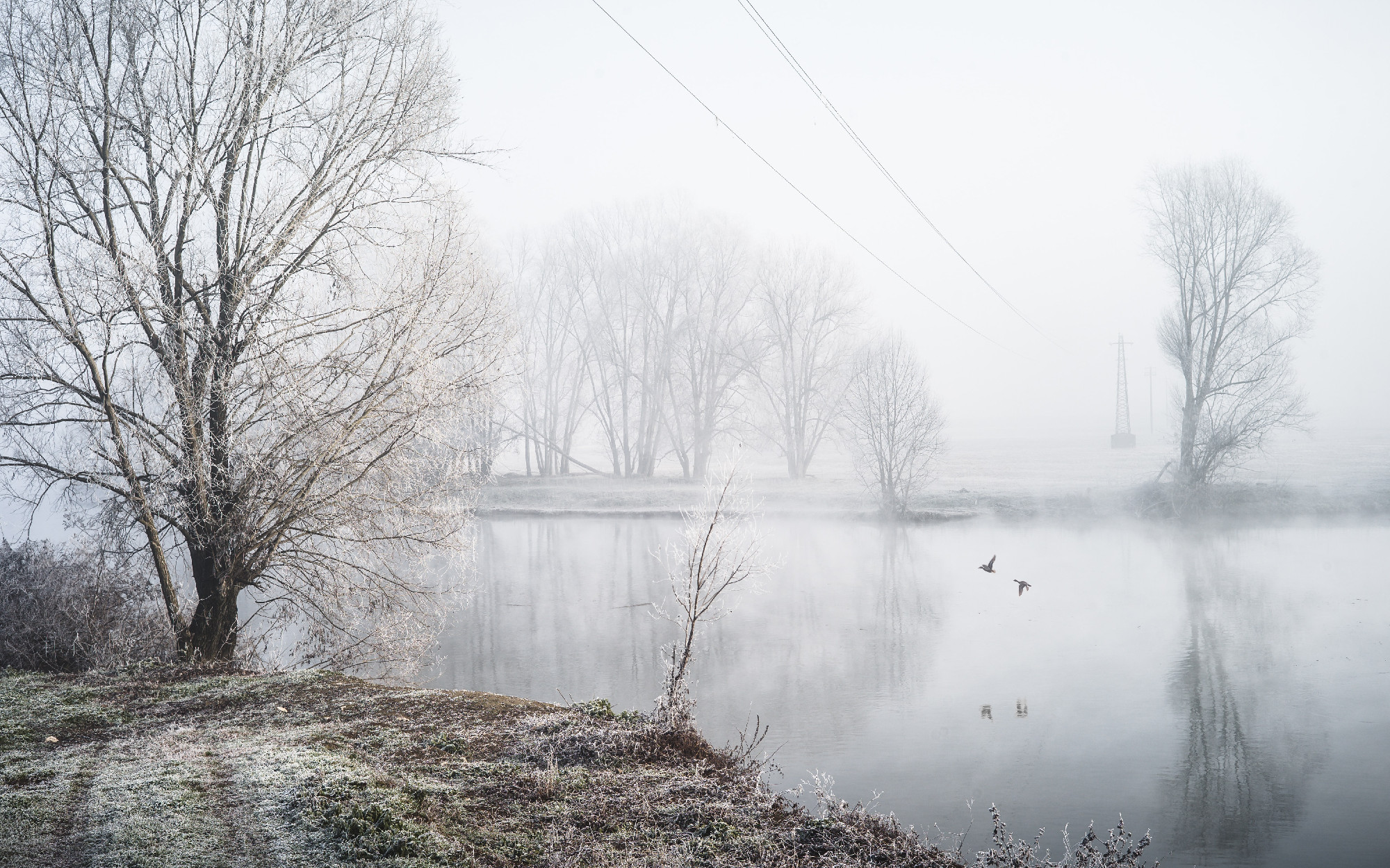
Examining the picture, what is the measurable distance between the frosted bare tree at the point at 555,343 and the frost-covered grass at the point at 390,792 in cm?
3661

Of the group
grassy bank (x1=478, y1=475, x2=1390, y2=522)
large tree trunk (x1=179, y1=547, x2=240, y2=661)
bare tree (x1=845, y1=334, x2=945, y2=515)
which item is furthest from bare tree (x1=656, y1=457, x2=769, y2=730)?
bare tree (x1=845, y1=334, x2=945, y2=515)

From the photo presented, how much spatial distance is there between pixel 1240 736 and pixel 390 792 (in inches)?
369

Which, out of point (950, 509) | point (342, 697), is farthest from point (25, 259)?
point (950, 509)

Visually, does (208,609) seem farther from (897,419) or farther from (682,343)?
(682,343)

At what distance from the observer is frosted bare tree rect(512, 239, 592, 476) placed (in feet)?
141

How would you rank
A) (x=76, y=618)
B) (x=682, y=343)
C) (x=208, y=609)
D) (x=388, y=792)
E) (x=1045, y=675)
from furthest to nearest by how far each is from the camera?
(x=682, y=343) → (x=1045, y=675) → (x=76, y=618) → (x=208, y=609) → (x=388, y=792)

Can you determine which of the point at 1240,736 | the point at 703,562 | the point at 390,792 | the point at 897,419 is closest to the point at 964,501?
the point at 897,419

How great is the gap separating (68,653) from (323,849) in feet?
23.9

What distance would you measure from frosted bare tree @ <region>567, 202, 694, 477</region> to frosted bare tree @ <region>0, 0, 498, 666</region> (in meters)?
31.0

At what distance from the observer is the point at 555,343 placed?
4347 cm

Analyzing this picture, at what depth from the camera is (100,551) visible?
8586mm

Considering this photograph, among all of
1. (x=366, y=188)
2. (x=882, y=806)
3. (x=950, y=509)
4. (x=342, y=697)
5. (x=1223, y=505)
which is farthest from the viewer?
(x=950, y=509)

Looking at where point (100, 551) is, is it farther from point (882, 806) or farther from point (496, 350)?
point (882, 806)

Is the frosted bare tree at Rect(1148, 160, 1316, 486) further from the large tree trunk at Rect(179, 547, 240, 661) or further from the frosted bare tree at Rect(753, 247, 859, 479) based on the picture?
the large tree trunk at Rect(179, 547, 240, 661)
